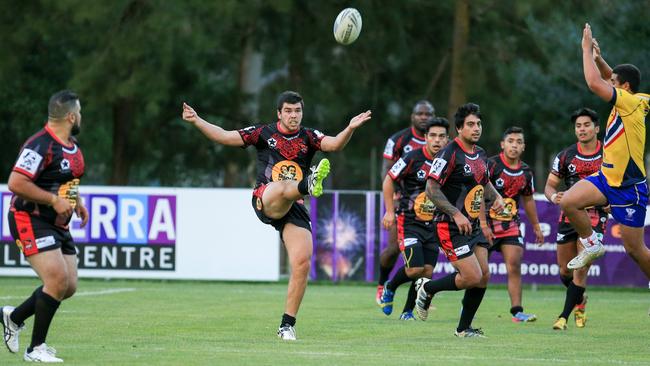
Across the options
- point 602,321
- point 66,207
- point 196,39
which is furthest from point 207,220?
point 66,207

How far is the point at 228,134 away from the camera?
1154 centimetres

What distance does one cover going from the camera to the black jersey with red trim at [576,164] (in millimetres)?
13898

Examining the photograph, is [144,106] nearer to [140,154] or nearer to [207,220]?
[140,154]

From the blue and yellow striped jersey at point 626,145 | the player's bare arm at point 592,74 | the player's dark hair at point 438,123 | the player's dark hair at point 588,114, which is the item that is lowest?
the blue and yellow striped jersey at point 626,145

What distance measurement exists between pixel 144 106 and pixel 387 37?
19.9ft

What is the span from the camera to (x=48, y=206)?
943 cm

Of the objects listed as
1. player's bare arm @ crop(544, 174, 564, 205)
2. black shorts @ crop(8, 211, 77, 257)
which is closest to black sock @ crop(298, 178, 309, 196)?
black shorts @ crop(8, 211, 77, 257)

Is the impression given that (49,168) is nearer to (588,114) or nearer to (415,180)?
(415,180)

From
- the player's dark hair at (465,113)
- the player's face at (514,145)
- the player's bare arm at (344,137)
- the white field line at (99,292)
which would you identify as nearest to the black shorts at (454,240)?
the player's dark hair at (465,113)

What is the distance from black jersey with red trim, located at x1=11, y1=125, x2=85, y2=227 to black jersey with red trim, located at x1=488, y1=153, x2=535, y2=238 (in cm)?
666

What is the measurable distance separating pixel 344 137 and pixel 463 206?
1.79 m

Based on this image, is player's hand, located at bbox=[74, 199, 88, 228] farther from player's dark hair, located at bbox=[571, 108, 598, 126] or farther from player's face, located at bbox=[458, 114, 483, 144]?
player's dark hair, located at bbox=[571, 108, 598, 126]

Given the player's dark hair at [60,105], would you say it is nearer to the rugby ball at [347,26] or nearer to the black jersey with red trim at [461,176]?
the black jersey with red trim at [461,176]

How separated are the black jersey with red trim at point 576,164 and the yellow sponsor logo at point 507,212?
0.83 meters
